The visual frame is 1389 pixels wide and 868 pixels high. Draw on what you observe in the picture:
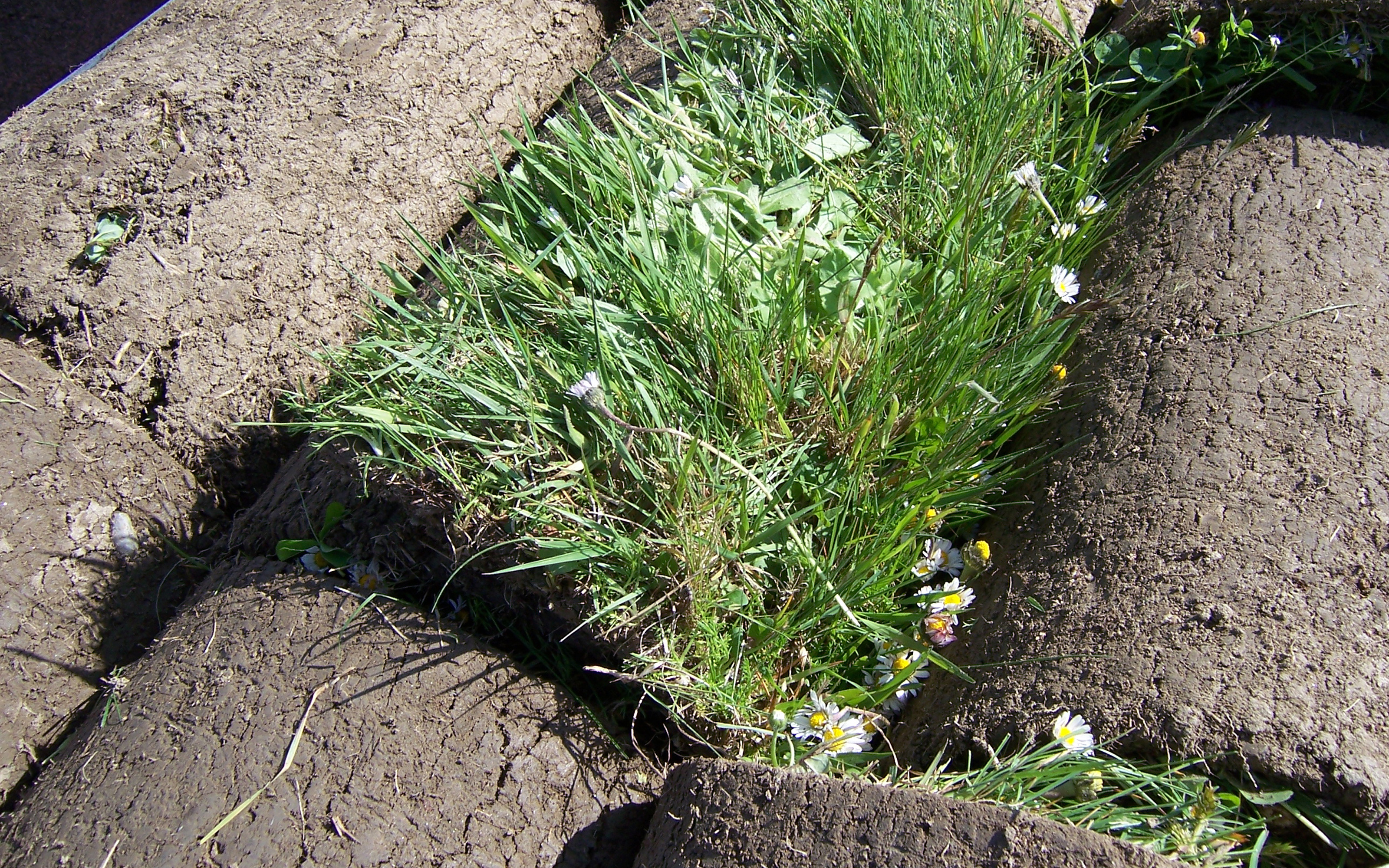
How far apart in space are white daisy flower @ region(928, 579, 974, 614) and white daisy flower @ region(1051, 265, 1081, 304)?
620 mm

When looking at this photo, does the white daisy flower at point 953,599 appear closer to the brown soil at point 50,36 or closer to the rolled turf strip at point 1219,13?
the rolled turf strip at point 1219,13

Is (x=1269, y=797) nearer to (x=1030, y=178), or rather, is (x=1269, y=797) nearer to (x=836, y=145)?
(x=1030, y=178)

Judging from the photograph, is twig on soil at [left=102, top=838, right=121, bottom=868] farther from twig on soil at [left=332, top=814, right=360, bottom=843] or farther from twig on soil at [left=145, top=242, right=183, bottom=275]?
twig on soil at [left=145, top=242, right=183, bottom=275]

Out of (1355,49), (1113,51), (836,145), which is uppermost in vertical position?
(836,145)

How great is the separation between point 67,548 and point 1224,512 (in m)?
2.14

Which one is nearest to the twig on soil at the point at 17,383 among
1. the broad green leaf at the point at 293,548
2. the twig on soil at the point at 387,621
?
the broad green leaf at the point at 293,548

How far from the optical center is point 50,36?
4.11 meters

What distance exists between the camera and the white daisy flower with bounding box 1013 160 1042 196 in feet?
5.47

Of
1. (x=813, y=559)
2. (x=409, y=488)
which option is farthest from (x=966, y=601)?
(x=409, y=488)

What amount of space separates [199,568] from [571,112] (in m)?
1.30

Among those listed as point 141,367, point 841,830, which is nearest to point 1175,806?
point 841,830

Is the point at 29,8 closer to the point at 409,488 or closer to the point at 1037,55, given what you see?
the point at 409,488

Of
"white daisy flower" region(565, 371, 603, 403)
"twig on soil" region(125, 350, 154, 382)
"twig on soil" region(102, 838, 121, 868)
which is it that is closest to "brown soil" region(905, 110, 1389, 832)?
"white daisy flower" region(565, 371, 603, 403)

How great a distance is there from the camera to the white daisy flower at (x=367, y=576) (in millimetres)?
1624
